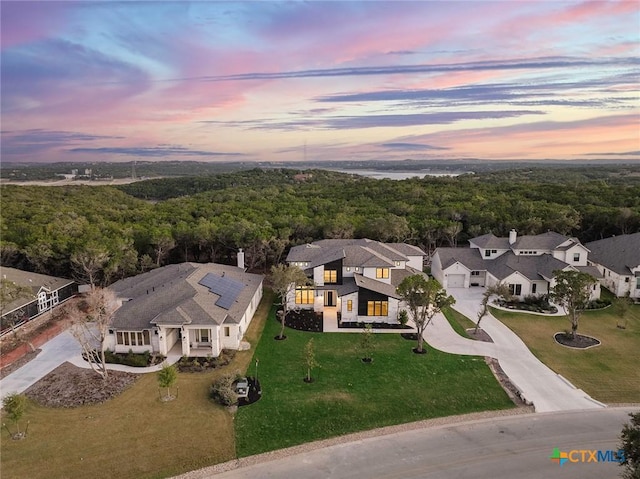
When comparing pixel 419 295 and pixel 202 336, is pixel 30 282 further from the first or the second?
pixel 419 295

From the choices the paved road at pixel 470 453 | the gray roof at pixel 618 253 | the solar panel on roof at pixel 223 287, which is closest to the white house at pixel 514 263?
the gray roof at pixel 618 253

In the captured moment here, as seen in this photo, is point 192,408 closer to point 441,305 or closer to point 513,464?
point 513,464

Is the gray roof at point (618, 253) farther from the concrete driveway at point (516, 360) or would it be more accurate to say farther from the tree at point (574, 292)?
the concrete driveway at point (516, 360)

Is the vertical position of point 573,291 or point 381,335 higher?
point 573,291

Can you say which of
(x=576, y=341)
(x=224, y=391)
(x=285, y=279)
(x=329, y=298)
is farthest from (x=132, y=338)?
(x=576, y=341)

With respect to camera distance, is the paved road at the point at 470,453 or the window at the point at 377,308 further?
the window at the point at 377,308

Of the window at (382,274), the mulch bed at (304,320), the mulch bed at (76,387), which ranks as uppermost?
the window at (382,274)

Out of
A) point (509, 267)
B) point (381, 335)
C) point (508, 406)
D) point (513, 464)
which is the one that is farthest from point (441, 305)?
point (509, 267)
